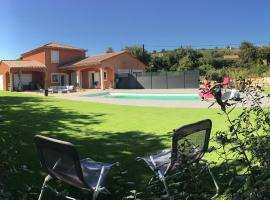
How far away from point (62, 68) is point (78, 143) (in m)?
36.7

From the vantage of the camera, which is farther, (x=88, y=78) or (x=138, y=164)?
(x=88, y=78)

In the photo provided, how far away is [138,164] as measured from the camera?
6543 mm

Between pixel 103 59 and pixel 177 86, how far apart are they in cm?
806

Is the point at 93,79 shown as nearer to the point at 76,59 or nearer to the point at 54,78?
the point at 54,78

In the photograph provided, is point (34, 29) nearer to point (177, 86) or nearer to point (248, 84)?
point (177, 86)

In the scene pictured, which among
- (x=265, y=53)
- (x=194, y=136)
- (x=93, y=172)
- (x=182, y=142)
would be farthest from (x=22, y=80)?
(x=182, y=142)

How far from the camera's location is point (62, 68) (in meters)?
44.2

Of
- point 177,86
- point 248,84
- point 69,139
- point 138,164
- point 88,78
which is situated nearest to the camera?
point 248,84

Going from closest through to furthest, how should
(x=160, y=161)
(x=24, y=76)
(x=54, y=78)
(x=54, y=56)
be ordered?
(x=160, y=161), (x=24, y=76), (x=54, y=78), (x=54, y=56)

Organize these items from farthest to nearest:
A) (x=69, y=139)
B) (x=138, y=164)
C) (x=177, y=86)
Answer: (x=177, y=86)
(x=69, y=139)
(x=138, y=164)

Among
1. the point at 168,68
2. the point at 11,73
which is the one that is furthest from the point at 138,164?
the point at 168,68

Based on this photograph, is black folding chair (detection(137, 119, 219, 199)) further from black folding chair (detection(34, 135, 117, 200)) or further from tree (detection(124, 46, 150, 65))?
tree (detection(124, 46, 150, 65))

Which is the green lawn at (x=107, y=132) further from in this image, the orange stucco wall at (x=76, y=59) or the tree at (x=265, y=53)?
the tree at (x=265, y=53)

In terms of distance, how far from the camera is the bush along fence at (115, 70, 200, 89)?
38.2 metres
